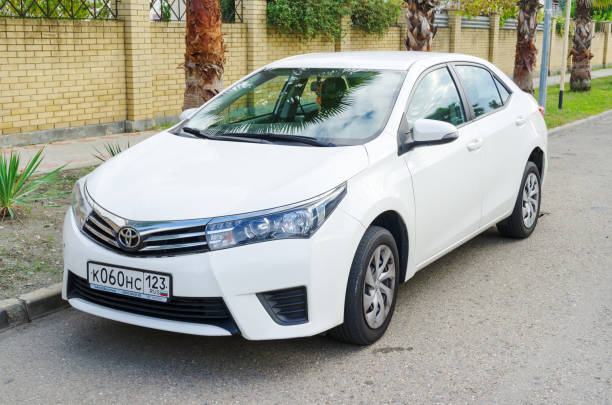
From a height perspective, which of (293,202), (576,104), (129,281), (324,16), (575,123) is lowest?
(575,123)

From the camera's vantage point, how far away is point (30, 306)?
197 inches

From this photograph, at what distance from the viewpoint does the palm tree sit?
2255cm

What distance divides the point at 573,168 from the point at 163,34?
7.31m

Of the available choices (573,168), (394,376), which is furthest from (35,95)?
(394,376)

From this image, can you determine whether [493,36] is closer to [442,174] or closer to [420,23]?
[420,23]

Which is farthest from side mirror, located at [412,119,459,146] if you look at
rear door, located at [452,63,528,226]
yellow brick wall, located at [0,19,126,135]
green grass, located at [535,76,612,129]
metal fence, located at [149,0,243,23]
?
green grass, located at [535,76,612,129]

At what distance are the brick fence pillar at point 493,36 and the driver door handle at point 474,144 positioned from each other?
21.7m

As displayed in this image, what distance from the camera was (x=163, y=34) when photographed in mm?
13516

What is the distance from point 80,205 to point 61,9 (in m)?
8.24

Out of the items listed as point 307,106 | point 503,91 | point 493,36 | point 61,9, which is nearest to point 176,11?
point 61,9

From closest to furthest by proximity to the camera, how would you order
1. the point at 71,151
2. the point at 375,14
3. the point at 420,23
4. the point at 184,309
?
the point at 184,309 → the point at 71,151 → the point at 420,23 → the point at 375,14

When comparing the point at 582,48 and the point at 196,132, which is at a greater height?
the point at 582,48

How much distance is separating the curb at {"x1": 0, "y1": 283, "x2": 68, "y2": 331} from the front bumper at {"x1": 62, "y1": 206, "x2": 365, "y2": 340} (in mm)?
1089

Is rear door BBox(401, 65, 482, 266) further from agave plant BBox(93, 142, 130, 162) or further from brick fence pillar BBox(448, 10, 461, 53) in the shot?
brick fence pillar BBox(448, 10, 461, 53)
